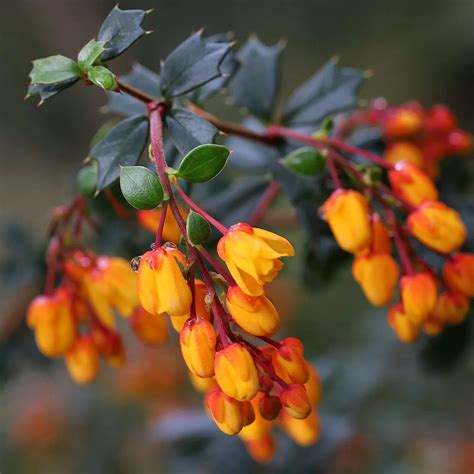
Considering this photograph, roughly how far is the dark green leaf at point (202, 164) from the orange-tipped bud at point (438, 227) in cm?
28

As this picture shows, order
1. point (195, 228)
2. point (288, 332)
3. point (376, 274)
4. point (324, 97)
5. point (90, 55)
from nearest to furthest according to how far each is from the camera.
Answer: point (195, 228) → point (90, 55) → point (376, 274) → point (324, 97) → point (288, 332)

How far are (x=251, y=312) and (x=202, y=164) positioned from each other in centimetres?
16

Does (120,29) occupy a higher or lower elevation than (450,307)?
higher

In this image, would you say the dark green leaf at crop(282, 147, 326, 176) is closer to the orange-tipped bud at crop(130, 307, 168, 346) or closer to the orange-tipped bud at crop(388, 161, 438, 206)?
the orange-tipped bud at crop(388, 161, 438, 206)

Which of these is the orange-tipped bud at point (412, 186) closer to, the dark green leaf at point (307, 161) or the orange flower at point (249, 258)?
the dark green leaf at point (307, 161)

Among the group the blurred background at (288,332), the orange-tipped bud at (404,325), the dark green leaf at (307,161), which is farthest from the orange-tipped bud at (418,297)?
the blurred background at (288,332)

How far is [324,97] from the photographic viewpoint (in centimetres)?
119

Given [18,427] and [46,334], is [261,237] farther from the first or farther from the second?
[18,427]

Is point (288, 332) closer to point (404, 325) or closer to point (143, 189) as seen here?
point (404, 325)

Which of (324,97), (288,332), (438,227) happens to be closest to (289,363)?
(438,227)

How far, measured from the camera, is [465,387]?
207 centimetres

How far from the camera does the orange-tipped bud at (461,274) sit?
942 mm

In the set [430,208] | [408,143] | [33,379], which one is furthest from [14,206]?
[430,208]

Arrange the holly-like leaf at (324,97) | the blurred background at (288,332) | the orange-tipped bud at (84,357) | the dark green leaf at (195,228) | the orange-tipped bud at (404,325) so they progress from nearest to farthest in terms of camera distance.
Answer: the dark green leaf at (195,228) → the orange-tipped bud at (404,325) → the orange-tipped bud at (84,357) → the holly-like leaf at (324,97) → the blurred background at (288,332)
